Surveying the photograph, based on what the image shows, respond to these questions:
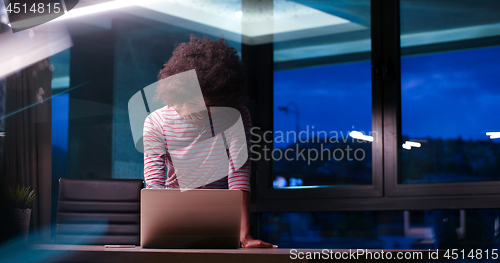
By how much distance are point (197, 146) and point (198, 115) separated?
0.41 ft

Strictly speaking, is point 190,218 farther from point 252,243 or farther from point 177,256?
point 252,243

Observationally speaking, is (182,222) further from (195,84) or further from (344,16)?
(344,16)

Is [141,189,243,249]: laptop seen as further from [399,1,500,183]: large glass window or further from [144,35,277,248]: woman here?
[399,1,500,183]: large glass window

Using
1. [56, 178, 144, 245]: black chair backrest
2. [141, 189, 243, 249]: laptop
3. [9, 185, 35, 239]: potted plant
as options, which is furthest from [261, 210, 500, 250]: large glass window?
[141, 189, 243, 249]: laptop

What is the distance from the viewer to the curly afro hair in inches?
74.0

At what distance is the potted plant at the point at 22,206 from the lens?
8.21ft

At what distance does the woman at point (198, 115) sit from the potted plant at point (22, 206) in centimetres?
102

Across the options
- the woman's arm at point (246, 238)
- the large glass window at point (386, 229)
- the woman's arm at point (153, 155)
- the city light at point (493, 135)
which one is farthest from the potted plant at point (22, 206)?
the city light at point (493, 135)

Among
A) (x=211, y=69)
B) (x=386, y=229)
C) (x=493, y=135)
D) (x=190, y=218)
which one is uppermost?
(x=211, y=69)

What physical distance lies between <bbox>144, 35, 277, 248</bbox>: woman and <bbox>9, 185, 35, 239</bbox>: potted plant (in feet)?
3.35

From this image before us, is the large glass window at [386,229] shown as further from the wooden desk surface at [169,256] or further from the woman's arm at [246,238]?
the wooden desk surface at [169,256]

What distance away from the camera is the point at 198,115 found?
192 centimetres

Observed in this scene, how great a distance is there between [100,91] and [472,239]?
2766 millimetres

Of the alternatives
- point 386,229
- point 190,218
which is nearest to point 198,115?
point 190,218
